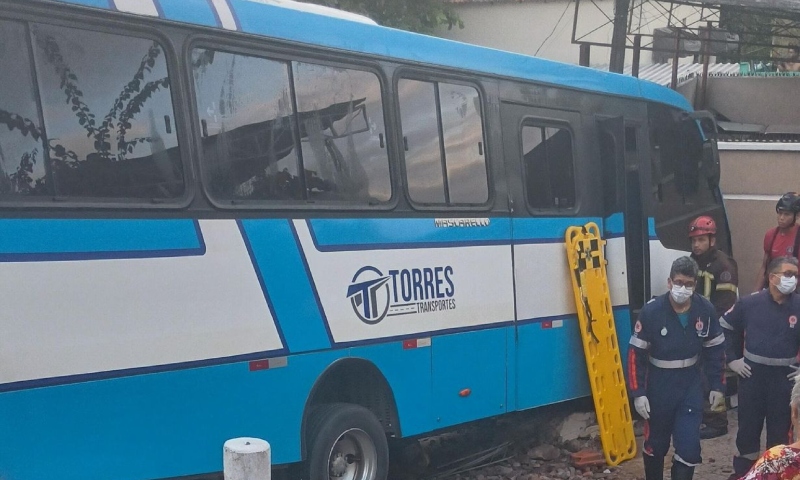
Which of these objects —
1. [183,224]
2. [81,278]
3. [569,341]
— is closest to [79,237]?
[81,278]

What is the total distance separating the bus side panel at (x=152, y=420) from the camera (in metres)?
4.44

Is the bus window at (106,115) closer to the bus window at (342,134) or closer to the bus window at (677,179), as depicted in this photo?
the bus window at (342,134)

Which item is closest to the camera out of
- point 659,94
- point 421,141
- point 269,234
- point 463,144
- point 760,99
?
point 269,234

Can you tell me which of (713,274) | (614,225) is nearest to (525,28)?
(614,225)

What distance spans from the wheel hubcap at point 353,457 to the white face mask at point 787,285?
296cm

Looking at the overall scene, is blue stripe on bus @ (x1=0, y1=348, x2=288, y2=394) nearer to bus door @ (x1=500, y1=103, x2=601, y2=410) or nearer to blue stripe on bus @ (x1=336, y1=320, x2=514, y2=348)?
blue stripe on bus @ (x1=336, y1=320, x2=514, y2=348)

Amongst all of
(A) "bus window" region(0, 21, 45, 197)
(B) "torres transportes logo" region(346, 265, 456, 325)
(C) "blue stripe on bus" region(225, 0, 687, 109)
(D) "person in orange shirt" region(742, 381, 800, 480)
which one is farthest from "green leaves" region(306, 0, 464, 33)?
(D) "person in orange shirt" region(742, 381, 800, 480)

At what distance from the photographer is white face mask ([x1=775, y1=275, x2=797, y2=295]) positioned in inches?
257

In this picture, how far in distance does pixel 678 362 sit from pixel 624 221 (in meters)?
2.57

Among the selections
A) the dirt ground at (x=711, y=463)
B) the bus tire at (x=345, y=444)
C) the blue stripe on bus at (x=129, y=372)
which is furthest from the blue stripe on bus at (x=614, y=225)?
the blue stripe on bus at (x=129, y=372)

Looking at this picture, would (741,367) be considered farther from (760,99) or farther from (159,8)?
(760,99)

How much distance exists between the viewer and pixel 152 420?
4941 millimetres

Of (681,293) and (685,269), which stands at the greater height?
(685,269)

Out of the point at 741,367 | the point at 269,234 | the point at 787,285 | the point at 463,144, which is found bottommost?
the point at 741,367
